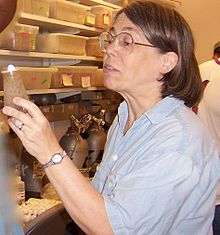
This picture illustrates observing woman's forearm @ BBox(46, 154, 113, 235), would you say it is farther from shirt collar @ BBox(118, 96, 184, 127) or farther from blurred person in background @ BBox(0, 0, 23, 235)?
shirt collar @ BBox(118, 96, 184, 127)

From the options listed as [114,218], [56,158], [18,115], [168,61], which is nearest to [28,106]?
[18,115]

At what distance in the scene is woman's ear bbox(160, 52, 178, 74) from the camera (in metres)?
1.12

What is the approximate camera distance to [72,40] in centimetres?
210

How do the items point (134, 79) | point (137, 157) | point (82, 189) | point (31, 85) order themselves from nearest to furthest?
point (82, 189) < point (137, 157) < point (134, 79) < point (31, 85)

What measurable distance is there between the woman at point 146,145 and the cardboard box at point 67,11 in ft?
2.57

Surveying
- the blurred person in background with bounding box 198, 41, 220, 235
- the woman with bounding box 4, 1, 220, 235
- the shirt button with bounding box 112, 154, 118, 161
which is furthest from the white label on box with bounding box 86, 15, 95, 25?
the shirt button with bounding box 112, 154, 118, 161

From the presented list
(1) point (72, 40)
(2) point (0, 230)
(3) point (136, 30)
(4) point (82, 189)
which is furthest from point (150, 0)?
(1) point (72, 40)

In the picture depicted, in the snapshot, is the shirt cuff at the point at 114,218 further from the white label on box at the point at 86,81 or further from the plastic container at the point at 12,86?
the white label on box at the point at 86,81

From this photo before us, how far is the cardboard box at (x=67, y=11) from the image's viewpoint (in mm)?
1946

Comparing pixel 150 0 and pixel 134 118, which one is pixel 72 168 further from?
pixel 150 0

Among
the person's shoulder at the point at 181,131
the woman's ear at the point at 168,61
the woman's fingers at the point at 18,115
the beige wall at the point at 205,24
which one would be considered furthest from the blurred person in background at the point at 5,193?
the beige wall at the point at 205,24

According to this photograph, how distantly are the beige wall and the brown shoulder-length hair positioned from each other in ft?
8.29

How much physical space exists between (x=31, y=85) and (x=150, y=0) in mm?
867

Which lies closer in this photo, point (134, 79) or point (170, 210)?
point (170, 210)
